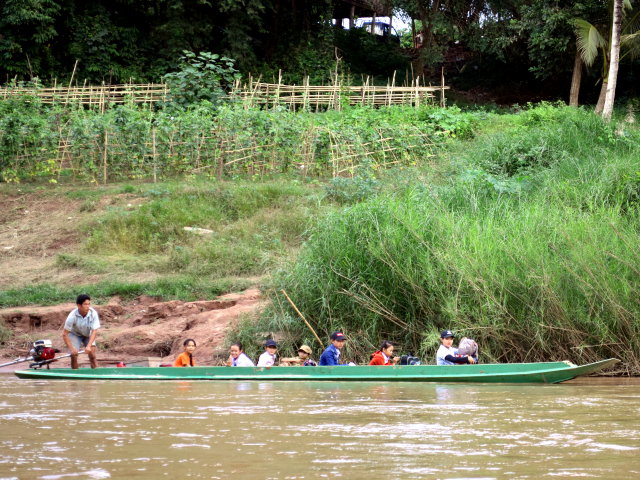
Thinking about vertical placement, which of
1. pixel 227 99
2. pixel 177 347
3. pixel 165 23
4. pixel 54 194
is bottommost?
pixel 177 347

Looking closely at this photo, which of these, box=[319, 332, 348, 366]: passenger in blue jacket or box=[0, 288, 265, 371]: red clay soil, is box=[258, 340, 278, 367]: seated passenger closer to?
box=[319, 332, 348, 366]: passenger in blue jacket

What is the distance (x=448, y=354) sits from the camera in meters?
8.70

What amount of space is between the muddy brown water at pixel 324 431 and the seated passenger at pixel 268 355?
2.90 ft

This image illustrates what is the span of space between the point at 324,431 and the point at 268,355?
3.62 m

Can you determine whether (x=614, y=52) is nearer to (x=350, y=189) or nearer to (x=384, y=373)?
(x=350, y=189)

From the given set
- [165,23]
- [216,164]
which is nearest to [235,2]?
[165,23]

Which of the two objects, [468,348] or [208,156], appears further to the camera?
[208,156]

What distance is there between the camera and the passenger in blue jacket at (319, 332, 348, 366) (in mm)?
8938

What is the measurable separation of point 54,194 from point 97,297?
516cm

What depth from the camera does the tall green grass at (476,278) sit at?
8.82m

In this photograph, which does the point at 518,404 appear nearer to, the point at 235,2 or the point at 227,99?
the point at 227,99

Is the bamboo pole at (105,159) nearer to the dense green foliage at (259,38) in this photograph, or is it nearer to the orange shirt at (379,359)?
the dense green foliage at (259,38)

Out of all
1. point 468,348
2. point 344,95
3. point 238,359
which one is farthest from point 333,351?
point 344,95

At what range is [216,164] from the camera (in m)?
17.9
